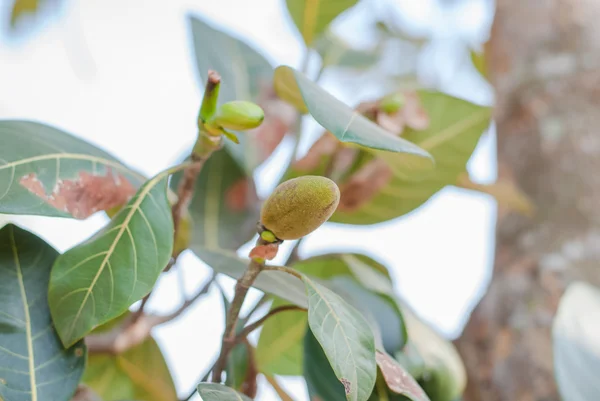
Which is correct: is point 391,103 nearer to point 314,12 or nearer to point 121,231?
point 314,12

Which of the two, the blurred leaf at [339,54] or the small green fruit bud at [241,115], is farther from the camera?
the blurred leaf at [339,54]

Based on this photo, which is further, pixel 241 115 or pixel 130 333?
pixel 130 333

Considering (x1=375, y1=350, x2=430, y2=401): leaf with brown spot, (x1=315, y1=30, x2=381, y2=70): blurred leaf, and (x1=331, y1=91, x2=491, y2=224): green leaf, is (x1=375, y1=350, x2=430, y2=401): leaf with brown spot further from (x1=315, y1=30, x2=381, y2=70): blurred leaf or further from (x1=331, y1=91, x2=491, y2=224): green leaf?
(x1=315, y1=30, x2=381, y2=70): blurred leaf

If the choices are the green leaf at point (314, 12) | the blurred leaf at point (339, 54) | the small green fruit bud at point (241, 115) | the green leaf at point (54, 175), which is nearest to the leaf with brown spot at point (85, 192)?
the green leaf at point (54, 175)

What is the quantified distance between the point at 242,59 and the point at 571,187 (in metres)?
0.51

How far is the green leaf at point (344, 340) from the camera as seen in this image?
1.02 feet

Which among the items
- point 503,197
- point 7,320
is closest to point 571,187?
point 503,197

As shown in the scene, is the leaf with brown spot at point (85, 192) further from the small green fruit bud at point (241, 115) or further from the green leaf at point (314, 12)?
the green leaf at point (314, 12)

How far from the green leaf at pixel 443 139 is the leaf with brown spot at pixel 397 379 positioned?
→ 27cm

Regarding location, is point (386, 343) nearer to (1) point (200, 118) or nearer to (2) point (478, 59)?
(1) point (200, 118)

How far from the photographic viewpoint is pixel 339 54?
2.93ft

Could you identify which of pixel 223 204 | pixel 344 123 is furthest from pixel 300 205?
pixel 223 204

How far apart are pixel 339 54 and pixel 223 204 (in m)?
0.35

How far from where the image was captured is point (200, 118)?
0.38 m
